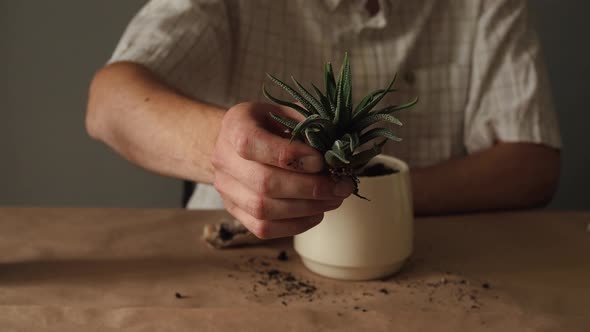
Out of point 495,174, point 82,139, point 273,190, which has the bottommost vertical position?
point 82,139

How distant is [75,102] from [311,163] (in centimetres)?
182

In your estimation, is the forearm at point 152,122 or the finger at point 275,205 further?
the forearm at point 152,122

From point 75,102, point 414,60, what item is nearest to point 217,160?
point 414,60

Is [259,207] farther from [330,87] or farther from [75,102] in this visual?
[75,102]

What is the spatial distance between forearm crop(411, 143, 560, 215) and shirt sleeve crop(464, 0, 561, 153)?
0.16 feet

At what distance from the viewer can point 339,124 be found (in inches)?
28.3

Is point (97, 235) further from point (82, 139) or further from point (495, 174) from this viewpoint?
point (82, 139)

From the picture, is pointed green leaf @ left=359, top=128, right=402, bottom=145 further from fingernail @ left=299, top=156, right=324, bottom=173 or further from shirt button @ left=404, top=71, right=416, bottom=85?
shirt button @ left=404, top=71, right=416, bottom=85

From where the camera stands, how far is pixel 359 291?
0.90 meters

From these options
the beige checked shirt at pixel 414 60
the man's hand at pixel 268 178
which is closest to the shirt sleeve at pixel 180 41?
the beige checked shirt at pixel 414 60

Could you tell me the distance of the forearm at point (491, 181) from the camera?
4.27 feet

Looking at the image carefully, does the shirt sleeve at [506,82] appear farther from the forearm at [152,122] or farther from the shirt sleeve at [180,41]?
the forearm at [152,122]

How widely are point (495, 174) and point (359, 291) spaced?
63cm

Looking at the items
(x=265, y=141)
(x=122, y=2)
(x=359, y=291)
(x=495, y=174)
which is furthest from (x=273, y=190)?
(x=122, y=2)
